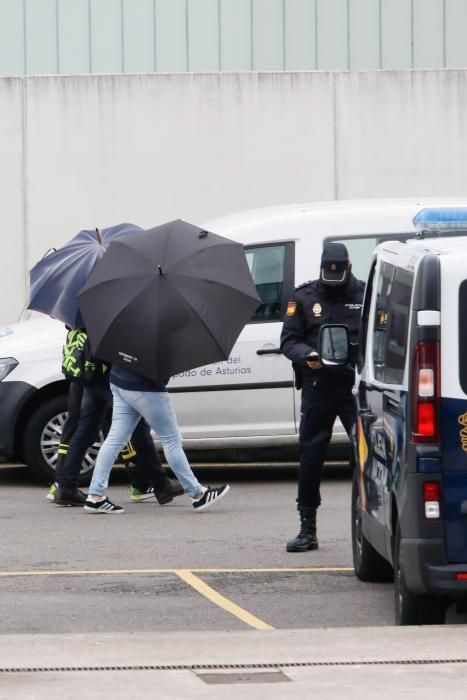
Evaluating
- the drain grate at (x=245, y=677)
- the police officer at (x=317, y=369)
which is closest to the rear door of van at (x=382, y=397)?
the police officer at (x=317, y=369)

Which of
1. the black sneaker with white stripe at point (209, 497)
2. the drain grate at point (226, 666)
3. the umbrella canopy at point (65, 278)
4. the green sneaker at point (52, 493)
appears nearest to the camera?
the drain grate at point (226, 666)

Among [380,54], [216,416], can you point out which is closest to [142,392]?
[216,416]

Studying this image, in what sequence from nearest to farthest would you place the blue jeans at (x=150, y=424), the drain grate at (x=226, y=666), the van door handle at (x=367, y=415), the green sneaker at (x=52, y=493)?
the drain grate at (x=226, y=666) < the van door handle at (x=367, y=415) < the blue jeans at (x=150, y=424) < the green sneaker at (x=52, y=493)

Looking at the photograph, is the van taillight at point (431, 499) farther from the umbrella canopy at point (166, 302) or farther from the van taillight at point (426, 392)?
the umbrella canopy at point (166, 302)

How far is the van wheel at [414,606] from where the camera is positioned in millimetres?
6664

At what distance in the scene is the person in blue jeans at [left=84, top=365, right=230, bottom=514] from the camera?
34.6ft

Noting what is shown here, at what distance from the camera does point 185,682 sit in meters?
5.62

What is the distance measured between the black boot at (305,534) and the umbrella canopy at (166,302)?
A: 1552mm

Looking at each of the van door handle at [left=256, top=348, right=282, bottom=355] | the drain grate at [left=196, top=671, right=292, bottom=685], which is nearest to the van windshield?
the van door handle at [left=256, top=348, right=282, bottom=355]

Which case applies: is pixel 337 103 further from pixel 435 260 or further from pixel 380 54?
pixel 435 260

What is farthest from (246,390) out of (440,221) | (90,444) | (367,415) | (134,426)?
(440,221)

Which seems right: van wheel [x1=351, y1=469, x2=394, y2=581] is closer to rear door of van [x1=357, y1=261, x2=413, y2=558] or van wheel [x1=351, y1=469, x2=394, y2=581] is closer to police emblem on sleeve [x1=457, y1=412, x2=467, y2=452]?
rear door of van [x1=357, y1=261, x2=413, y2=558]

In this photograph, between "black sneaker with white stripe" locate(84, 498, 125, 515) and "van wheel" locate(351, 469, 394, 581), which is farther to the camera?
"black sneaker with white stripe" locate(84, 498, 125, 515)

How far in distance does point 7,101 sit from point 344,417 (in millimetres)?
8790
